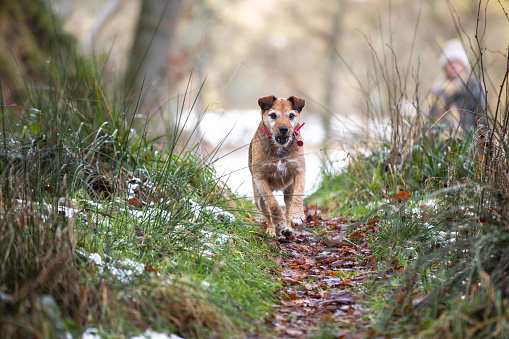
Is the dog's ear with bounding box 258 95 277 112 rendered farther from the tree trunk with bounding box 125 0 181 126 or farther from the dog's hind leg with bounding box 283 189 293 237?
the tree trunk with bounding box 125 0 181 126

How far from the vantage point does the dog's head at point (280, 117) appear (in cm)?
564

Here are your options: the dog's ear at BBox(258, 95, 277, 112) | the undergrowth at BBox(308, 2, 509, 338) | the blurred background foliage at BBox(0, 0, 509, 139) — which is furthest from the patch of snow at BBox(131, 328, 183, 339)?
the blurred background foliage at BBox(0, 0, 509, 139)

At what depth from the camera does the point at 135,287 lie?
10.7 ft

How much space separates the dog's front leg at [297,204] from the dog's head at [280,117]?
0.57 metres

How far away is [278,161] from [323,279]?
1.81m

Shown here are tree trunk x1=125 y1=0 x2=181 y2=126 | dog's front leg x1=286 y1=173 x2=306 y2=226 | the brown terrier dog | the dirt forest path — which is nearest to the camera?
the dirt forest path

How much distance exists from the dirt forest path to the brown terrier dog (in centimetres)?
28

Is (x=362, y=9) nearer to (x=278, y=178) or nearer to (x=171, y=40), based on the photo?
(x=171, y=40)

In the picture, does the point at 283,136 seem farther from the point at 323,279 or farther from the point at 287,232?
the point at 323,279

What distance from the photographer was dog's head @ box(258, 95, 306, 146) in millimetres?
5637

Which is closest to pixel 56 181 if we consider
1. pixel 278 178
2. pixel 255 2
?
pixel 278 178

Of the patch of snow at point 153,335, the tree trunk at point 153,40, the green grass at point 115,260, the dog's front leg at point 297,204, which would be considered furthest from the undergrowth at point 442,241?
the tree trunk at point 153,40

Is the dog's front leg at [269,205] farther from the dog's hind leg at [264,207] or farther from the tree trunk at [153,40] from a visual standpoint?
the tree trunk at [153,40]

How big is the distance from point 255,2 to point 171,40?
63.0 feet
